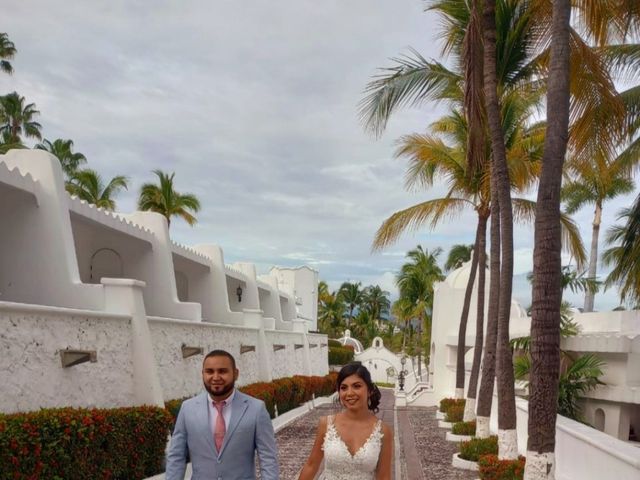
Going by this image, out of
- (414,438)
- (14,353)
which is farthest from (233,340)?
(14,353)

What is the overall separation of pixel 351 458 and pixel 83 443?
5068mm

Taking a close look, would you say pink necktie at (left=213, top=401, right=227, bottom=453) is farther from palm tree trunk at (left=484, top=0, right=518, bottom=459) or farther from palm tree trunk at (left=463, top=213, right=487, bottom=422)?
palm tree trunk at (left=463, top=213, right=487, bottom=422)

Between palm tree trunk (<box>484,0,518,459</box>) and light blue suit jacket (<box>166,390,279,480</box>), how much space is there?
691 cm

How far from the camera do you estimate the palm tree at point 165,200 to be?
33.3 m

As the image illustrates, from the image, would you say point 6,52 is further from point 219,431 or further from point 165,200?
point 219,431

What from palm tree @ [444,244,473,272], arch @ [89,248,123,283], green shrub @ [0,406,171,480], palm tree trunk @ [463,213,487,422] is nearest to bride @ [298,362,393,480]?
green shrub @ [0,406,171,480]

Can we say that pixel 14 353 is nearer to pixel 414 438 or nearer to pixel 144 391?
pixel 144 391

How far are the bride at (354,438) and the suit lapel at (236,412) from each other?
461 mm

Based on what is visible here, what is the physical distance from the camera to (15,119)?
33938 mm

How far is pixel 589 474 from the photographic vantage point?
858 cm

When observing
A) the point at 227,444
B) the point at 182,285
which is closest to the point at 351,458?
the point at 227,444

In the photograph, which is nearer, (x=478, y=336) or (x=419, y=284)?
(x=478, y=336)

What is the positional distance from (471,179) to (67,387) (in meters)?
12.2

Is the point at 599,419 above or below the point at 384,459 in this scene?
below
